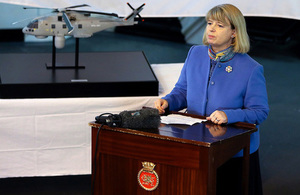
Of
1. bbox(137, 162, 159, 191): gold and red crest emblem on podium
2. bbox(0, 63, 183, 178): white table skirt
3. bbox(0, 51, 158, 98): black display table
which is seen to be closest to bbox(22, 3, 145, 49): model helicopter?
bbox(0, 51, 158, 98): black display table

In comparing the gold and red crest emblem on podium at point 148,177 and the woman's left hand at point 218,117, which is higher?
the woman's left hand at point 218,117

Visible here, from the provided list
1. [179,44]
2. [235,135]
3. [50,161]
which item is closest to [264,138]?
[50,161]

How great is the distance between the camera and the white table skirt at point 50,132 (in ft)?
9.87

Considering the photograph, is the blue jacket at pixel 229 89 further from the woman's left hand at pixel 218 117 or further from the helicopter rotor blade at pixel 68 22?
the helicopter rotor blade at pixel 68 22

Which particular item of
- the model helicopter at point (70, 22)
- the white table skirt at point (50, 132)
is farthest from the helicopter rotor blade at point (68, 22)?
the white table skirt at point (50, 132)

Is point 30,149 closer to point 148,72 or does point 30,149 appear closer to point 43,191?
point 43,191

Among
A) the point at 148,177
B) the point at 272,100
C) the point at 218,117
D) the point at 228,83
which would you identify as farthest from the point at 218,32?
the point at 272,100

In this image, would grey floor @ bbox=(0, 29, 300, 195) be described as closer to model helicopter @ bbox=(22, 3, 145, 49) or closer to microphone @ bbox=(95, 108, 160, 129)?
model helicopter @ bbox=(22, 3, 145, 49)

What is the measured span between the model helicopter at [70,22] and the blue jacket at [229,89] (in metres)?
0.77

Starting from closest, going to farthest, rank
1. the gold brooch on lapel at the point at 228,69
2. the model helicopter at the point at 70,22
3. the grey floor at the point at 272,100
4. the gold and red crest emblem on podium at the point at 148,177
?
the gold and red crest emblem on podium at the point at 148,177 < the gold brooch on lapel at the point at 228,69 < the model helicopter at the point at 70,22 < the grey floor at the point at 272,100

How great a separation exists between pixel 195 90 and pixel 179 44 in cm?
556

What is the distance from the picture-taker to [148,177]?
83.0 inches

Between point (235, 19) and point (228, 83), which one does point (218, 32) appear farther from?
point (228, 83)

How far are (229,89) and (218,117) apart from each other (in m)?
0.18
